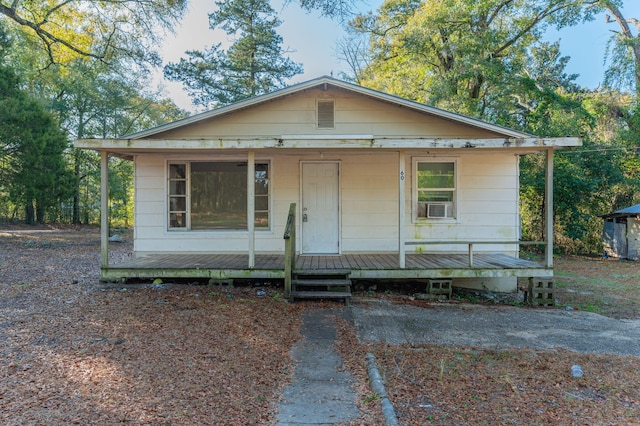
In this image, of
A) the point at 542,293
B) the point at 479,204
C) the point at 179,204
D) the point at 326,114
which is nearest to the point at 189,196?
the point at 179,204

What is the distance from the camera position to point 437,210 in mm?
8320

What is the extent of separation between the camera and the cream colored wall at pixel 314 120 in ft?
27.0

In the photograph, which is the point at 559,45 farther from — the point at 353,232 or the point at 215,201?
the point at 215,201

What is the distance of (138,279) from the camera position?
289 inches

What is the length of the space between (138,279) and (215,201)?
2.24 metres

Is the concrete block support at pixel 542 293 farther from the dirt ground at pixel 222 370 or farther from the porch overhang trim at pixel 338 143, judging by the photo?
the porch overhang trim at pixel 338 143

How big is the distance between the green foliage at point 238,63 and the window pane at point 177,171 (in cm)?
1499

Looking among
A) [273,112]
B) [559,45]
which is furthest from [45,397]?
[559,45]

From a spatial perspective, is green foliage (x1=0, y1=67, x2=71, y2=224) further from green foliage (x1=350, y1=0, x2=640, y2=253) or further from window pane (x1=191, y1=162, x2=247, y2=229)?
green foliage (x1=350, y1=0, x2=640, y2=253)

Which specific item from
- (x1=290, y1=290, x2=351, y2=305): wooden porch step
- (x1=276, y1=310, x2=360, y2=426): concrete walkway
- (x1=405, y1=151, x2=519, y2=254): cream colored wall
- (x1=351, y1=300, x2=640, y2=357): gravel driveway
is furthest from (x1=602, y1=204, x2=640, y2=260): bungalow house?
(x1=276, y1=310, x2=360, y2=426): concrete walkway

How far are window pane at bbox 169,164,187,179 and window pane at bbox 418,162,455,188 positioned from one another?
17.2ft

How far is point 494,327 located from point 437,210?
3406 millimetres

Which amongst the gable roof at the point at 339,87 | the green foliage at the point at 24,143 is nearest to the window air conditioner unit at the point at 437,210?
the gable roof at the point at 339,87

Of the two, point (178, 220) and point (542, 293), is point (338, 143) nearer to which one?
point (178, 220)
